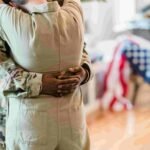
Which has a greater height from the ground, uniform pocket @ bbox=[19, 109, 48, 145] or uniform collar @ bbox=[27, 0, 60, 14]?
uniform collar @ bbox=[27, 0, 60, 14]

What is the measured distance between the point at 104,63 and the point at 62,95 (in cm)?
265

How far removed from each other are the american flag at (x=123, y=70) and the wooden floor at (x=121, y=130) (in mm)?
160

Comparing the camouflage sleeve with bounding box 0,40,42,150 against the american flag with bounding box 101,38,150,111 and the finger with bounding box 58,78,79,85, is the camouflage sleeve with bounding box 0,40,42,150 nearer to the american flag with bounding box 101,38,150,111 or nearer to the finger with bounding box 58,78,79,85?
the finger with bounding box 58,78,79,85

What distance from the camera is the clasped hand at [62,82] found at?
1.31m

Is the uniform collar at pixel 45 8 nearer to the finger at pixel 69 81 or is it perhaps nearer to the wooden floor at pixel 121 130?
the finger at pixel 69 81

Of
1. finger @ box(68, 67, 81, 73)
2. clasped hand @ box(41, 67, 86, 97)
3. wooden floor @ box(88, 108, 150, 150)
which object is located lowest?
wooden floor @ box(88, 108, 150, 150)

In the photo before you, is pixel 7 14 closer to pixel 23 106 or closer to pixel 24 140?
pixel 23 106

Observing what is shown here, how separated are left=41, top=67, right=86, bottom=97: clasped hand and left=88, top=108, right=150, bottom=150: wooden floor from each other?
1835mm

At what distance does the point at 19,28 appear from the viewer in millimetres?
1234

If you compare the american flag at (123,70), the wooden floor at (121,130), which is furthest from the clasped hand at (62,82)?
the american flag at (123,70)

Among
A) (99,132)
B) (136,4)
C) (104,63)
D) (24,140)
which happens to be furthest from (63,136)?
(136,4)

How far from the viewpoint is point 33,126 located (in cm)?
131

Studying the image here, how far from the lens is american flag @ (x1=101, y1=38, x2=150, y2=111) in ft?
12.9

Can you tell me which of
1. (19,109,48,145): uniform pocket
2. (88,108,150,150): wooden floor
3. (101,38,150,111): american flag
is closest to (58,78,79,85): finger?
(19,109,48,145): uniform pocket
